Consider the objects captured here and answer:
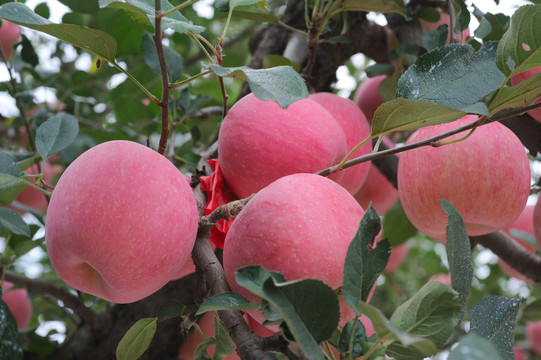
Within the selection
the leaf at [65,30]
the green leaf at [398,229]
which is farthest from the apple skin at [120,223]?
the green leaf at [398,229]

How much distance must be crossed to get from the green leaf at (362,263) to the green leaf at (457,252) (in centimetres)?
7

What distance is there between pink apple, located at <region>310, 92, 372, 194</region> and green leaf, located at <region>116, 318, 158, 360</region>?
14.3 inches

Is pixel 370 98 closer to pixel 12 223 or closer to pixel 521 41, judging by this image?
pixel 521 41

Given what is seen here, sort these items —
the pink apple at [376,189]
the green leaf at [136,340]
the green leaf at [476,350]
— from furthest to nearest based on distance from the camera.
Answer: the pink apple at [376,189] → the green leaf at [136,340] → the green leaf at [476,350]

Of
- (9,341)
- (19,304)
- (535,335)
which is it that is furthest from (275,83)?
(535,335)

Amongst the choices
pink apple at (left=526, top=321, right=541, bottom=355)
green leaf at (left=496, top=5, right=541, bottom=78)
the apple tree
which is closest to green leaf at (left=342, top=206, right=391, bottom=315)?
the apple tree

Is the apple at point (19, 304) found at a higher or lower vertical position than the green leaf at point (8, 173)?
lower

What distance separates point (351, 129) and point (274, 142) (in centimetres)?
21

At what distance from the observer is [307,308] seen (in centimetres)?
43

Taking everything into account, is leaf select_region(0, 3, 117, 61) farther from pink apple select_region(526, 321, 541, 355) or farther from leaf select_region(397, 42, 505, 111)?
pink apple select_region(526, 321, 541, 355)

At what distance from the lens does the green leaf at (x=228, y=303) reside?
50cm

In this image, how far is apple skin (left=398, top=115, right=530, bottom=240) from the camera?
70 cm

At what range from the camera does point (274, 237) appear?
0.54 meters

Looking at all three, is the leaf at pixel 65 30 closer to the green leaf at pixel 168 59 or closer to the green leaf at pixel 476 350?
the green leaf at pixel 168 59
